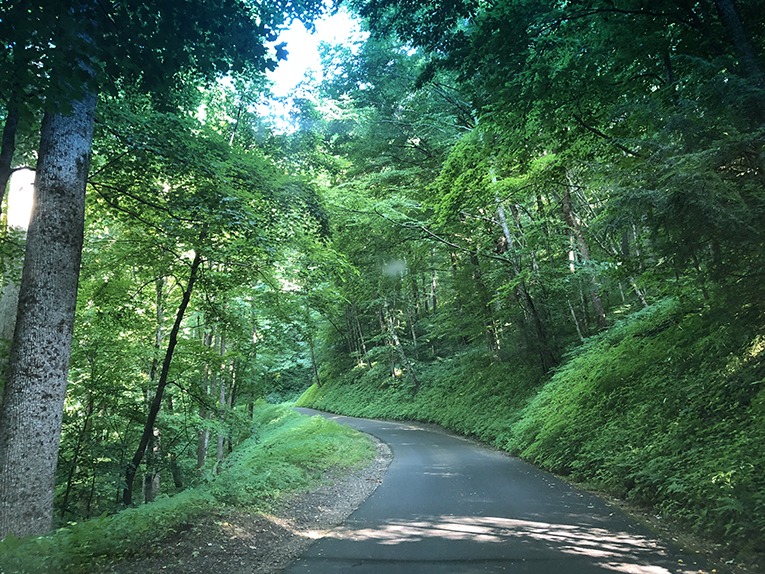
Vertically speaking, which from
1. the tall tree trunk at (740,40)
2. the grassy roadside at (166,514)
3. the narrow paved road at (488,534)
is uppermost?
the tall tree trunk at (740,40)

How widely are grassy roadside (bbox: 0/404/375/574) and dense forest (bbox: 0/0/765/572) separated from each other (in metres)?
0.34

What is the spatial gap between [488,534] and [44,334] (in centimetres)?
554

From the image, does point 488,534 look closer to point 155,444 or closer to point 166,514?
point 166,514

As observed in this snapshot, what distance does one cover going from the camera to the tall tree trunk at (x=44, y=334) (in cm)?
416

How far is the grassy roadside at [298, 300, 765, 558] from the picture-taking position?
446 centimetres

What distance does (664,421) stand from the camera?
6406 mm

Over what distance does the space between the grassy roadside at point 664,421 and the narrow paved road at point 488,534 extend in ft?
1.93

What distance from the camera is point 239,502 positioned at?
5934 mm

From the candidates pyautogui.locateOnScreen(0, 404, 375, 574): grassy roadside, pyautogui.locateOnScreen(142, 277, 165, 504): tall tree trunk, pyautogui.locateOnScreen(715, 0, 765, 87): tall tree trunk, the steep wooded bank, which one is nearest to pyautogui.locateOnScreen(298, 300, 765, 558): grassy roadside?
the steep wooded bank

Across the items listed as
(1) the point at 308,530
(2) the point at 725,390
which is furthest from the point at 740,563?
(1) the point at 308,530

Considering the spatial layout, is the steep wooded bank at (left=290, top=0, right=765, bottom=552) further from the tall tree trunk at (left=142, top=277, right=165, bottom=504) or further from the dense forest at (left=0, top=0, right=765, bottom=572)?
the tall tree trunk at (left=142, top=277, right=165, bottom=504)

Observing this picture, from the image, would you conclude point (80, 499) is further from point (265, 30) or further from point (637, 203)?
point (637, 203)

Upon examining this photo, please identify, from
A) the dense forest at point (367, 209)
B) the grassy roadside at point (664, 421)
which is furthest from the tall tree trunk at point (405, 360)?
the dense forest at point (367, 209)

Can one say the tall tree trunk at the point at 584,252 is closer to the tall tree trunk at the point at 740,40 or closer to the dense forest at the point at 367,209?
the dense forest at the point at 367,209
